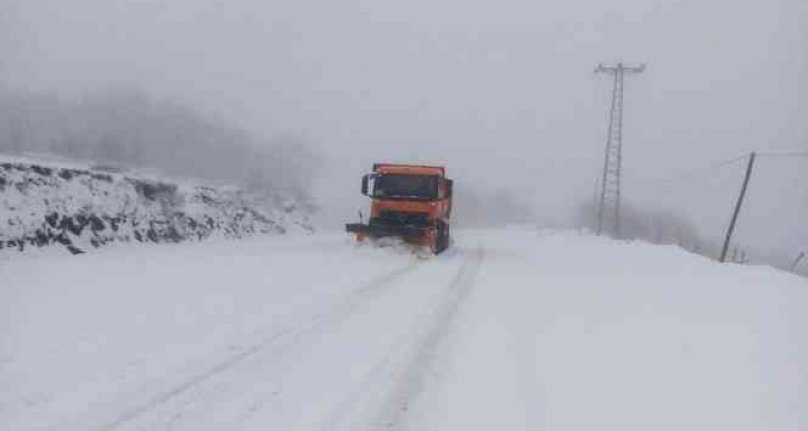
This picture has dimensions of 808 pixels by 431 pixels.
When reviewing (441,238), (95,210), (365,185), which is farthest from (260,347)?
(441,238)

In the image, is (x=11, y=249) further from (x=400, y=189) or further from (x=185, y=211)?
(x=400, y=189)

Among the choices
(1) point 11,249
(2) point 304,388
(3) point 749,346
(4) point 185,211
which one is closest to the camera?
(2) point 304,388

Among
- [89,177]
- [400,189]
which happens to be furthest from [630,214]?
[89,177]

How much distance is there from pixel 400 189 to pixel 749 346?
14.9 metres

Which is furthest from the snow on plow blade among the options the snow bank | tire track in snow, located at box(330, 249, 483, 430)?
tire track in snow, located at box(330, 249, 483, 430)

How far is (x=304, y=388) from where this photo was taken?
18.4ft

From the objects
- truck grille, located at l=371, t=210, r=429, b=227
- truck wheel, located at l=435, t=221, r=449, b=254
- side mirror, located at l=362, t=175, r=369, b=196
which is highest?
side mirror, located at l=362, t=175, r=369, b=196

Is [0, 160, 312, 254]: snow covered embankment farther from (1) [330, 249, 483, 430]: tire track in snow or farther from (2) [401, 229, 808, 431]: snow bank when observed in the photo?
(1) [330, 249, 483, 430]: tire track in snow

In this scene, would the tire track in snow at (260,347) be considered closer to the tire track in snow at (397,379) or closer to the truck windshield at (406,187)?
Result: the tire track in snow at (397,379)

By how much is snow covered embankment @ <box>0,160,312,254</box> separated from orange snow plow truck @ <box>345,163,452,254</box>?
4.99 meters

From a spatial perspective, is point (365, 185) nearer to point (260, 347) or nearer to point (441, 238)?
point (441, 238)

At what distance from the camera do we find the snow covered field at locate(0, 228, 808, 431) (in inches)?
201

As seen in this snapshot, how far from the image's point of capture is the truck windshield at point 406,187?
71.7 feet

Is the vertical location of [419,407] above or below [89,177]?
below
